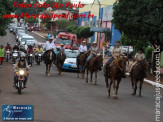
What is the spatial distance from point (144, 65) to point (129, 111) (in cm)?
571

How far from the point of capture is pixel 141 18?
99.6 feet

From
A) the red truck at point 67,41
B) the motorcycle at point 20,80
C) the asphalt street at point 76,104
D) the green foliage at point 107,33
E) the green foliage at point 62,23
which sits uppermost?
the green foliage at point 62,23

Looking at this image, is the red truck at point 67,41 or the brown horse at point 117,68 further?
the red truck at point 67,41

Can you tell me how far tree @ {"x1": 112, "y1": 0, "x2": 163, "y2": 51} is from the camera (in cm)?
2892

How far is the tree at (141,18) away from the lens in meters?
28.9

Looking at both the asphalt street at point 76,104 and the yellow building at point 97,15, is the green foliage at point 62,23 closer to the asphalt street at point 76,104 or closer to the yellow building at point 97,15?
the yellow building at point 97,15

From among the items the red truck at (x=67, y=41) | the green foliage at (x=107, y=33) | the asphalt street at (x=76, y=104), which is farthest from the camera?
the green foliage at (x=107, y=33)

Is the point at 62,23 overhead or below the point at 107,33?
overhead

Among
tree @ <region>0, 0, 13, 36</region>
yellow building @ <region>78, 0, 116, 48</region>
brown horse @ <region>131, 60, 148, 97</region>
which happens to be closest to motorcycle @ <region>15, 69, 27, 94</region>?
brown horse @ <region>131, 60, 148, 97</region>
